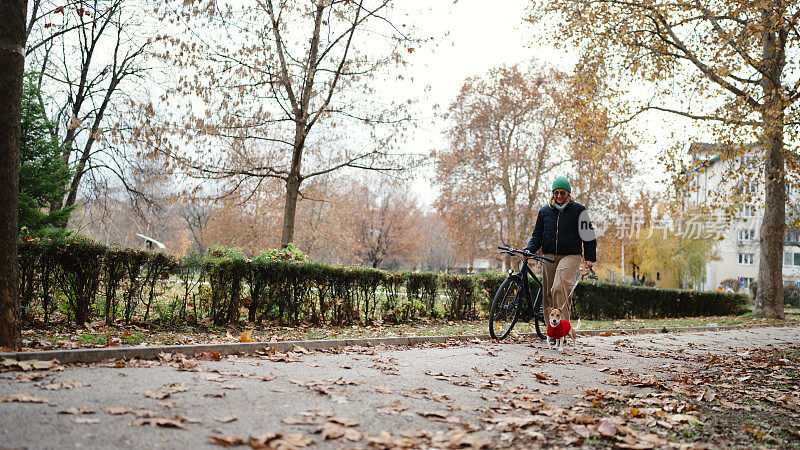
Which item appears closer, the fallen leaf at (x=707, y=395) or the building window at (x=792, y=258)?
the fallen leaf at (x=707, y=395)

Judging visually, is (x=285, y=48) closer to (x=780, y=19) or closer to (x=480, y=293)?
(x=480, y=293)

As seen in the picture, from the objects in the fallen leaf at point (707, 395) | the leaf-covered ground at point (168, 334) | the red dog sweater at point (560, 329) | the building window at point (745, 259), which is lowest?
the leaf-covered ground at point (168, 334)

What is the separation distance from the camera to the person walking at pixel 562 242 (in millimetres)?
7770

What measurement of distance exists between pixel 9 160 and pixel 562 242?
665 centimetres

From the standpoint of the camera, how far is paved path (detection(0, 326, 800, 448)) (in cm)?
312

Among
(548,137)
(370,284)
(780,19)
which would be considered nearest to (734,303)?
(548,137)

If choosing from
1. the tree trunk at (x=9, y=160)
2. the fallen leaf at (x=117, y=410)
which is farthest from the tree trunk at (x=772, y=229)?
the fallen leaf at (x=117, y=410)

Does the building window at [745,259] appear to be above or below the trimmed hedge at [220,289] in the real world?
above

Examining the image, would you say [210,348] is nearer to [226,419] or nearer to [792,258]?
[226,419]

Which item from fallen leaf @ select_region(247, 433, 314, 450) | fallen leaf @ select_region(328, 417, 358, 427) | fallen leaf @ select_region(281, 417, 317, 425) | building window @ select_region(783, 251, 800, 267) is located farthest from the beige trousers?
building window @ select_region(783, 251, 800, 267)

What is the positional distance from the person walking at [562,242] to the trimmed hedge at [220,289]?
11.5ft

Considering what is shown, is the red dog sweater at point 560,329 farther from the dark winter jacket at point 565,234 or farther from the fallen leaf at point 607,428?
the fallen leaf at point 607,428

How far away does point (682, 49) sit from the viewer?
17000 mm

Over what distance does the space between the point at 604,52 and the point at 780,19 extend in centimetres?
644
